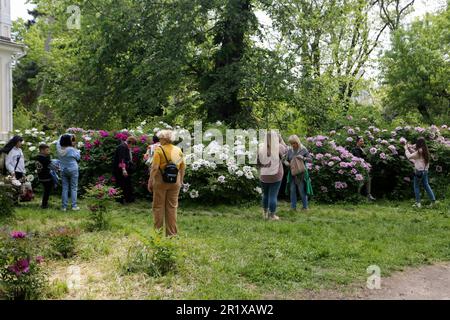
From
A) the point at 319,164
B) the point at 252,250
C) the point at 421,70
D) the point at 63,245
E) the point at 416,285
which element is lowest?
the point at 416,285

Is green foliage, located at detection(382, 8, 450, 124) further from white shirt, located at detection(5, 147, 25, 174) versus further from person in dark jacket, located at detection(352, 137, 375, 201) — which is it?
white shirt, located at detection(5, 147, 25, 174)

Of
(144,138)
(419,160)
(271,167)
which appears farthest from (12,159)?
(419,160)

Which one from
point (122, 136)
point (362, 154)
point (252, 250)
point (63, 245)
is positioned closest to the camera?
point (63, 245)

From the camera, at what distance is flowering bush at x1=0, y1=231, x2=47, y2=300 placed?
4.43 m

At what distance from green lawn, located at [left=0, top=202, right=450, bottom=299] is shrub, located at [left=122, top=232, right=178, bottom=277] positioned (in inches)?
4.2

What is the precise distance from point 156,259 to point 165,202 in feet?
5.40

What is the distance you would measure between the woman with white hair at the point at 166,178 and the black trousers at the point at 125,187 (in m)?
4.23

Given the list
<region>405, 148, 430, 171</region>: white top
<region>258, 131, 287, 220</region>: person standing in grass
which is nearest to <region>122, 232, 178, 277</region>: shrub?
<region>258, 131, 287, 220</region>: person standing in grass

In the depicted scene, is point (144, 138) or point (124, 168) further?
point (144, 138)

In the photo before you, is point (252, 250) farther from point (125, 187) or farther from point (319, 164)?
point (319, 164)

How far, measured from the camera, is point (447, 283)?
536 centimetres

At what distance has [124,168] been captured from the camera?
1059cm
